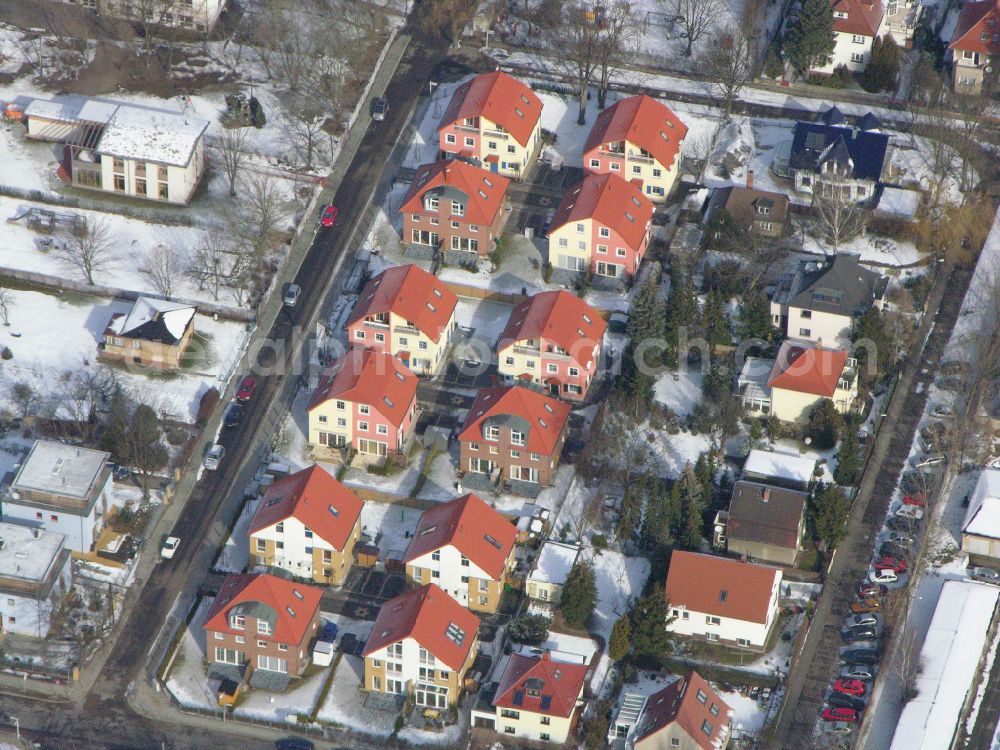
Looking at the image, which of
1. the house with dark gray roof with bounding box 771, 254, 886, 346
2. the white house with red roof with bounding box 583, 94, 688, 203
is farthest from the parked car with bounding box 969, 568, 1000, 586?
the white house with red roof with bounding box 583, 94, 688, 203

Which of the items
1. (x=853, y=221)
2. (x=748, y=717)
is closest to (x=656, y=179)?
(x=853, y=221)

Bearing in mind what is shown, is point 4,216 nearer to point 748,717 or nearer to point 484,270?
point 484,270

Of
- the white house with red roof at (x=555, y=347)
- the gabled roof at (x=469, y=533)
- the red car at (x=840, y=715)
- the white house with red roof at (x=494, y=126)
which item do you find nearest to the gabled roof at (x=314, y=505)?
the gabled roof at (x=469, y=533)

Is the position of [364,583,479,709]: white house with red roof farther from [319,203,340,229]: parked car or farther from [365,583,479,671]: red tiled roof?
[319,203,340,229]: parked car

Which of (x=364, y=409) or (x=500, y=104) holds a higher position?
(x=500, y=104)

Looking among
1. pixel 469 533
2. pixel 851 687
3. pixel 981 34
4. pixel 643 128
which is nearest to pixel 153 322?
pixel 469 533

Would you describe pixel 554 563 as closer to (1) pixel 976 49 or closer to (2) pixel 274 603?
(2) pixel 274 603
